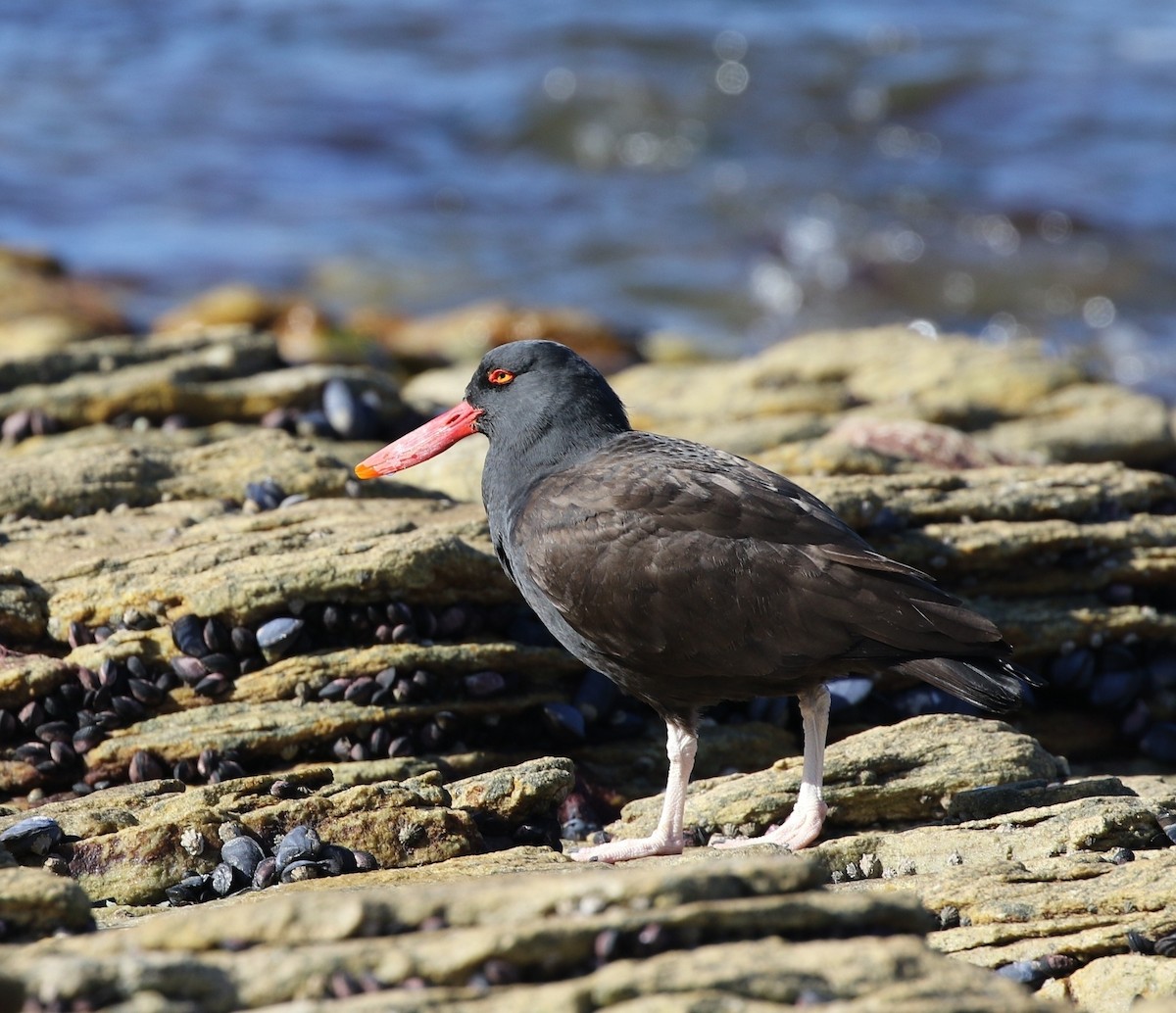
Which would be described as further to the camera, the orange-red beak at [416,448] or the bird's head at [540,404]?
the orange-red beak at [416,448]

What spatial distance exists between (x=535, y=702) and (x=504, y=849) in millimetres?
850

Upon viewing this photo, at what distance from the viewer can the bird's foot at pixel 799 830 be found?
4371mm

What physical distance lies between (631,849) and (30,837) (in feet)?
5.86

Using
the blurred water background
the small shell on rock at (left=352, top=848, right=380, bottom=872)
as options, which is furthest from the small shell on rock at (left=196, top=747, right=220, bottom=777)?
the blurred water background

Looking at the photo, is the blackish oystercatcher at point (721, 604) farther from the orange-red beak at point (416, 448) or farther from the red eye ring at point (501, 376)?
the orange-red beak at point (416, 448)

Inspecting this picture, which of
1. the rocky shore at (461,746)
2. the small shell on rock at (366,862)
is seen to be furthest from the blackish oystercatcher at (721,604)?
the small shell on rock at (366,862)

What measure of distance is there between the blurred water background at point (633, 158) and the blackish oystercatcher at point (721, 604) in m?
9.29

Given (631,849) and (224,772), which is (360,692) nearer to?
(224,772)

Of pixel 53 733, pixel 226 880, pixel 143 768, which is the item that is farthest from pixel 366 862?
pixel 53 733

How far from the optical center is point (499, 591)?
211 inches

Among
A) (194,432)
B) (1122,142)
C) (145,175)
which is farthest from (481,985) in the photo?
(1122,142)

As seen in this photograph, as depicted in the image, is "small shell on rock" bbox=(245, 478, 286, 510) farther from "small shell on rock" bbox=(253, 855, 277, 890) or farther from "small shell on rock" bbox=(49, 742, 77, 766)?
"small shell on rock" bbox=(253, 855, 277, 890)

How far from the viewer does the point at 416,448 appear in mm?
5547

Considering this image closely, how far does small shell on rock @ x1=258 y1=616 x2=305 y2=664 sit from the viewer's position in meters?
4.92
